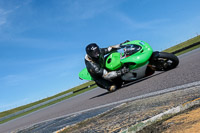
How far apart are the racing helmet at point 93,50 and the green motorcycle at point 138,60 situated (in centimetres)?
41

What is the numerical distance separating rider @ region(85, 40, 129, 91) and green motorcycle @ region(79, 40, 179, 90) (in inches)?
5.1

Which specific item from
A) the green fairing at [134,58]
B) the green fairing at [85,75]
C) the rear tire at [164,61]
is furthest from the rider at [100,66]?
the rear tire at [164,61]

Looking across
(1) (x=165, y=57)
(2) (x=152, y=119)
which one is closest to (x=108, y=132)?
(2) (x=152, y=119)

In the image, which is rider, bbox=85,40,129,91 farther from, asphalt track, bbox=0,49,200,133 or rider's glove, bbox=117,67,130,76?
asphalt track, bbox=0,49,200,133

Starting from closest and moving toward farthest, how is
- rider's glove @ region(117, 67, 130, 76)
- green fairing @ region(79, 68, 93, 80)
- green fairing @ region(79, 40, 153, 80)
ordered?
green fairing @ region(79, 40, 153, 80) < rider's glove @ region(117, 67, 130, 76) < green fairing @ region(79, 68, 93, 80)

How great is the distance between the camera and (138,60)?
699 cm

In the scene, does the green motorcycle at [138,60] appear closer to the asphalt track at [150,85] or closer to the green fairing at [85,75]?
the asphalt track at [150,85]

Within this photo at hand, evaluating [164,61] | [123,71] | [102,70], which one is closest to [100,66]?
[102,70]

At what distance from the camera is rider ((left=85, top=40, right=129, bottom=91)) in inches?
290

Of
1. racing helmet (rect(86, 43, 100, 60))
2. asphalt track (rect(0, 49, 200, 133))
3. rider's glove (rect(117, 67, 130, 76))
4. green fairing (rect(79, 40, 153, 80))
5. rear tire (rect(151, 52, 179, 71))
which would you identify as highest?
racing helmet (rect(86, 43, 100, 60))

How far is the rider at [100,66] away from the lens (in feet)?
24.1

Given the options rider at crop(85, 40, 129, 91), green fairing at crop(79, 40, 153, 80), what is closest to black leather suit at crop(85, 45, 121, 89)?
rider at crop(85, 40, 129, 91)

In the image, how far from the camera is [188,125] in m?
1.57

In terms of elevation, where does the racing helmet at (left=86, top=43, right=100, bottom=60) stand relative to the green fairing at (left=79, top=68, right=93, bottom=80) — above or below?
above
